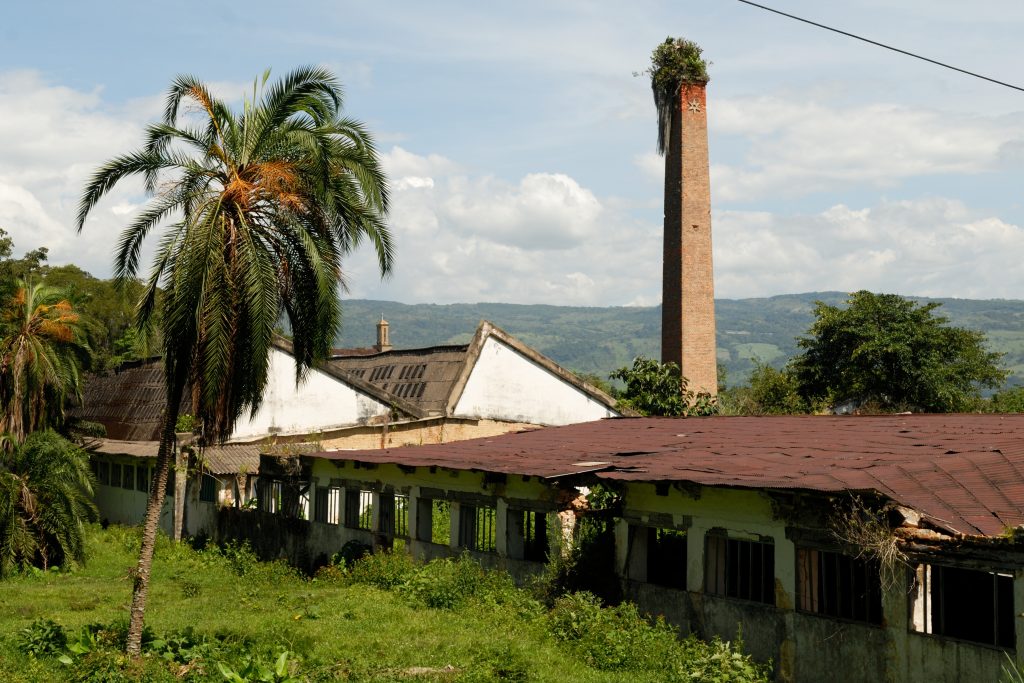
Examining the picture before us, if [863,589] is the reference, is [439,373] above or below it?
above

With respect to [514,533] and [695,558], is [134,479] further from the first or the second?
[695,558]

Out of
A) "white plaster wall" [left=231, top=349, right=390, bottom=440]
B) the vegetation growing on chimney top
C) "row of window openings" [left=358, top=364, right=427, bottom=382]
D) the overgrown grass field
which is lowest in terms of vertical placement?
the overgrown grass field

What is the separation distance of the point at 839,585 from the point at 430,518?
9867 mm

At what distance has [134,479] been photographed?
30.5 metres

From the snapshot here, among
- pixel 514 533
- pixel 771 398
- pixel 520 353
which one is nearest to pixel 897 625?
pixel 514 533

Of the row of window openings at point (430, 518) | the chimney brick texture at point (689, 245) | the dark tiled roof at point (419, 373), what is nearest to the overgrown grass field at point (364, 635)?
the row of window openings at point (430, 518)

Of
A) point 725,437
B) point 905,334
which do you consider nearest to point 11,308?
point 725,437

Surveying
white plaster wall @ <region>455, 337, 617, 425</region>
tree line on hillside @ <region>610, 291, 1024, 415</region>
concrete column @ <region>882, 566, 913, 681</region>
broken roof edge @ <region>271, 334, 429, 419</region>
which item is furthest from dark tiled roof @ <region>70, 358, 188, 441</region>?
tree line on hillside @ <region>610, 291, 1024, 415</region>

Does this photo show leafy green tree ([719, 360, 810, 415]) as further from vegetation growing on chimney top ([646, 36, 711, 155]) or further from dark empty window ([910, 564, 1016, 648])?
dark empty window ([910, 564, 1016, 648])

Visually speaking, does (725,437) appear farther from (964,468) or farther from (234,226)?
(234,226)

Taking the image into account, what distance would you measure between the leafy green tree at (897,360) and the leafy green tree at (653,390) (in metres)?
16.0

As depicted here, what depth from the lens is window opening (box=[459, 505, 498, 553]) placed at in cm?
1900

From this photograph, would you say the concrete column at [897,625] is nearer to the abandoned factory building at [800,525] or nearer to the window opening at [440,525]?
the abandoned factory building at [800,525]

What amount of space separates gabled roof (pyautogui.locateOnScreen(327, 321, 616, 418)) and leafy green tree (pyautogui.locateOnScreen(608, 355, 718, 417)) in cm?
436
